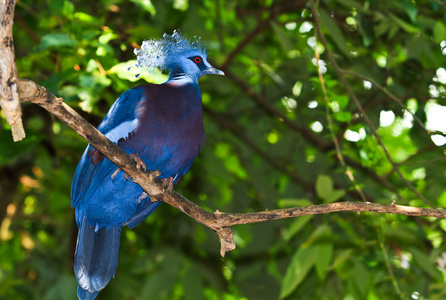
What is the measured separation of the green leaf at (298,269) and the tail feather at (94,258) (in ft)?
3.43

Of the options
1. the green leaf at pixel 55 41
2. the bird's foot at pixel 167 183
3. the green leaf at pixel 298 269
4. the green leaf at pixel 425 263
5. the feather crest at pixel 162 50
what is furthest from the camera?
the green leaf at pixel 425 263

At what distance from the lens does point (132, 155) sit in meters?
2.00

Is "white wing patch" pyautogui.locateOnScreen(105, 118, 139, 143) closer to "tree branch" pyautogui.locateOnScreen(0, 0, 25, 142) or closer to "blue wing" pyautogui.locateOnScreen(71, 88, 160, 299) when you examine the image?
"blue wing" pyautogui.locateOnScreen(71, 88, 160, 299)

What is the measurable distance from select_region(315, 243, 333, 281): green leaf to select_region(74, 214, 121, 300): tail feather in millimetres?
1275

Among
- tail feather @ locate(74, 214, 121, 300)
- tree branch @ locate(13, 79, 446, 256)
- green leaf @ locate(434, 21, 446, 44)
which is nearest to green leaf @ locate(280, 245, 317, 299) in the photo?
tree branch @ locate(13, 79, 446, 256)

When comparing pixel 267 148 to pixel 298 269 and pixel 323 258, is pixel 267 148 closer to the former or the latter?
pixel 323 258

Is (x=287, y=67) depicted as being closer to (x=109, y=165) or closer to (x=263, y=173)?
(x=263, y=173)

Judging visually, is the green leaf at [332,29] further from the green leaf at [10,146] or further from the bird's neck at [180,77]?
the green leaf at [10,146]

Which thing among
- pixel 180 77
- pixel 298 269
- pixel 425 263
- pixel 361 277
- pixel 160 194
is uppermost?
pixel 180 77

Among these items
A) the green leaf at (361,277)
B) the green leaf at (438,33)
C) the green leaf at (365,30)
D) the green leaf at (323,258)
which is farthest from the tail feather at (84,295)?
the green leaf at (438,33)

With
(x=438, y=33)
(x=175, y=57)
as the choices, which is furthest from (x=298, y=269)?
(x=438, y=33)

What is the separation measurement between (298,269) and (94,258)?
121 centimetres

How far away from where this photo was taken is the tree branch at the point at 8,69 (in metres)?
1.49

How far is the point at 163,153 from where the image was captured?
209cm
